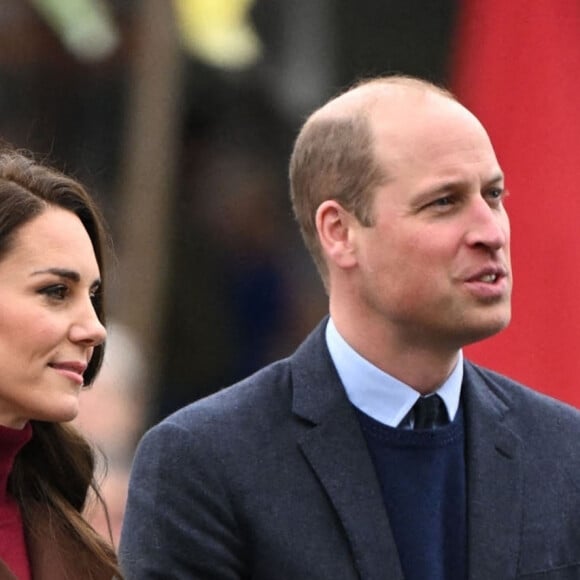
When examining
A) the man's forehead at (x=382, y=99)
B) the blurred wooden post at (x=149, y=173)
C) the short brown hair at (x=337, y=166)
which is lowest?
the short brown hair at (x=337, y=166)

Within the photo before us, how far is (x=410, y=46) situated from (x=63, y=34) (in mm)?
1540

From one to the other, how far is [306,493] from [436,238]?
639 mm

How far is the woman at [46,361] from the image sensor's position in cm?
Answer: 390

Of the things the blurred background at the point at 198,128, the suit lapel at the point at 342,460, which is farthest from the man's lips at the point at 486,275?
the blurred background at the point at 198,128

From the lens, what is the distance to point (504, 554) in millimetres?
4309

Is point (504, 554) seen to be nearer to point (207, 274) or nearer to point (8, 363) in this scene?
point (8, 363)

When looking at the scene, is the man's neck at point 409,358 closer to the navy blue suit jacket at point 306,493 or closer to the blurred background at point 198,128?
the navy blue suit jacket at point 306,493

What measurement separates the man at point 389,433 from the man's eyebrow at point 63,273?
53 centimetres

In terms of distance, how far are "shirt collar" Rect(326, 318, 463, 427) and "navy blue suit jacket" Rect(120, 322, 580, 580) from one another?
0.10 feet

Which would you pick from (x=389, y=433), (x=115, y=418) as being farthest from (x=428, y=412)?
(x=115, y=418)

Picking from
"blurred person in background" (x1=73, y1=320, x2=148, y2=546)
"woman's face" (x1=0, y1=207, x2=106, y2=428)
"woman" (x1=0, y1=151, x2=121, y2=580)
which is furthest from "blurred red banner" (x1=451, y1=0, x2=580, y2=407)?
"woman's face" (x1=0, y1=207, x2=106, y2=428)

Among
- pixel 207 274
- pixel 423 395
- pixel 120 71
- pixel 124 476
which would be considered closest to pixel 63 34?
pixel 120 71

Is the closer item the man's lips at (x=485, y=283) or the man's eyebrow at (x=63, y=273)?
the man's eyebrow at (x=63, y=273)

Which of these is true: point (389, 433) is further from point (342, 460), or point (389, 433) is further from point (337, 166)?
point (337, 166)
